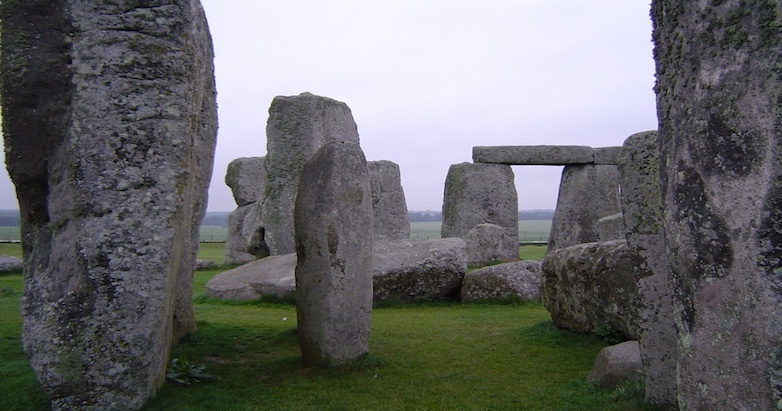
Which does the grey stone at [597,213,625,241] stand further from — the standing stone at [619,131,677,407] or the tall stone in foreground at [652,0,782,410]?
the tall stone in foreground at [652,0,782,410]

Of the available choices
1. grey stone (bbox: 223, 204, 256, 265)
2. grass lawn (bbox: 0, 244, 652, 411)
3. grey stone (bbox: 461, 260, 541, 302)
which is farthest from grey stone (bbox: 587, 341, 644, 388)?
grey stone (bbox: 223, 204, 256, 265)

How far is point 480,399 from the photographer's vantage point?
4.17m

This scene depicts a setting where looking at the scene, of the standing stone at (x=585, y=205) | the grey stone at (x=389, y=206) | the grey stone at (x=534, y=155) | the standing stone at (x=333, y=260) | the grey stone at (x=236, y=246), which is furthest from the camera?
the grey stone at (x=534, y=155)

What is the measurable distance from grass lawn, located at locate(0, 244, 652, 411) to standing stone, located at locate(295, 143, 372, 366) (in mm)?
211

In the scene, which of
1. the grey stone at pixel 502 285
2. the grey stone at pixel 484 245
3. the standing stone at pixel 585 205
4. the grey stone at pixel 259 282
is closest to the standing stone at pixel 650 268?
the grey stone at pixel 502 285

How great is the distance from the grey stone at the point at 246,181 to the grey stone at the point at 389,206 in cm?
256

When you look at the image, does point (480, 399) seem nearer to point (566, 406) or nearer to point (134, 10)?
point (566, 406)

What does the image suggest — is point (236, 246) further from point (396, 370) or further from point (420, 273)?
point (396, 370)

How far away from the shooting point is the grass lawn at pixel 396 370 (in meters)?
4.04

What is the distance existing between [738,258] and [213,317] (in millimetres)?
6322

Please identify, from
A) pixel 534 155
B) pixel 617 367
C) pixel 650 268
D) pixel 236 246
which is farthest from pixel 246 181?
pixel 650 268

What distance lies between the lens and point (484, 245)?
42.1ft

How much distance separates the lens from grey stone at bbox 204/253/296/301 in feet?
26.7

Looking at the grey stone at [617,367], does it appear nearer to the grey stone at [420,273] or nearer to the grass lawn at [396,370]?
the grass lawn at [396,370]
